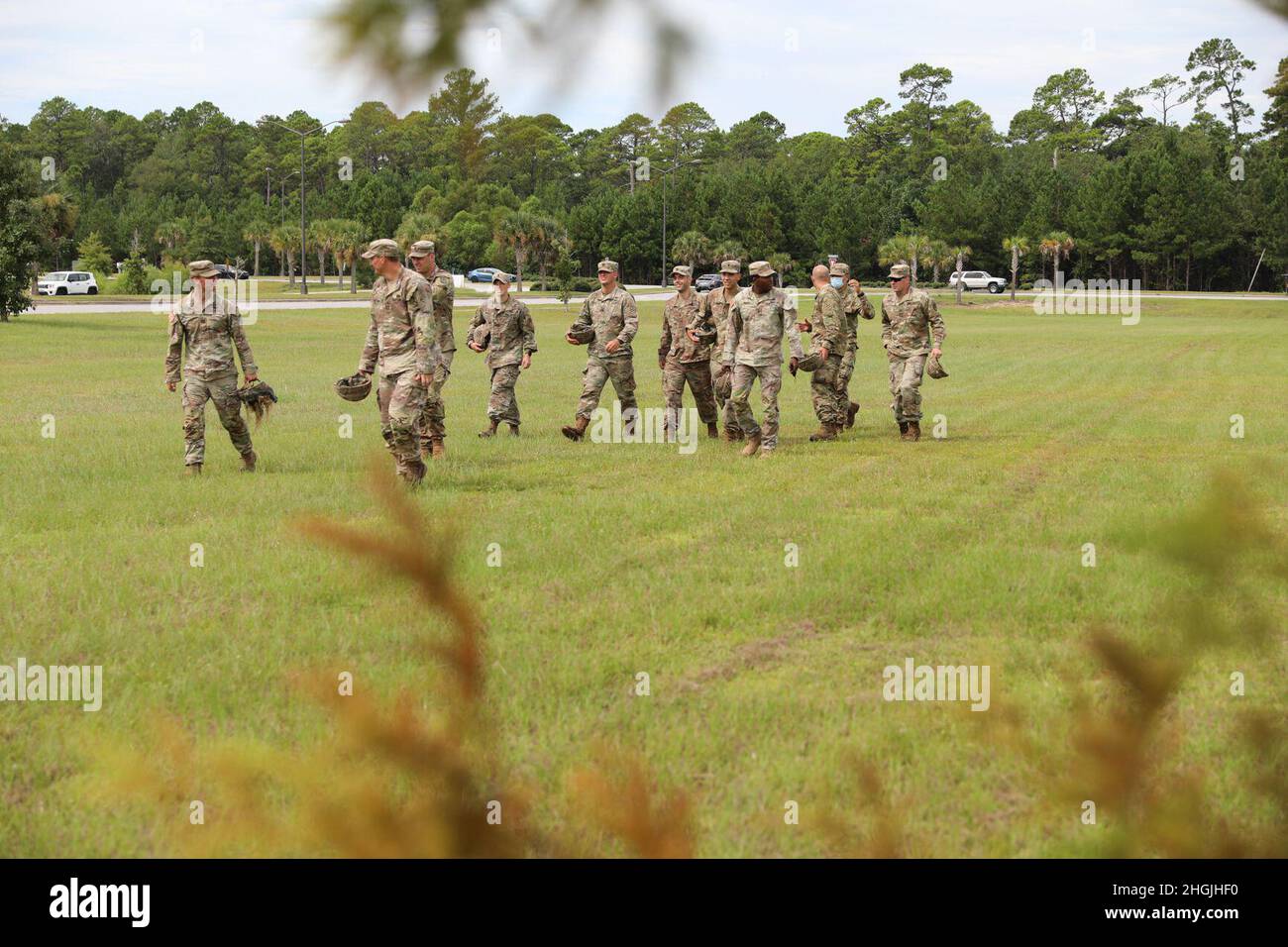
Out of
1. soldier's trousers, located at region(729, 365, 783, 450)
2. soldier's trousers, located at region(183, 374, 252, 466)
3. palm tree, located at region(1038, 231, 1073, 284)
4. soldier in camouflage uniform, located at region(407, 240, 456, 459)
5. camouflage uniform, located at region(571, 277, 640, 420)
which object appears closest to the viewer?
soldier's trousers, located at region(183, 374, 252, 466)

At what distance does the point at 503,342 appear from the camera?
17.6 metres

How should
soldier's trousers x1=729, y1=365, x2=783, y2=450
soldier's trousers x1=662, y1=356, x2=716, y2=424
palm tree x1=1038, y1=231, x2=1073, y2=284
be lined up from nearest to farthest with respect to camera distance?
soldier's trousers x1=729, y1=365, x2=783, y2=450 → soldier's trousers x1=662, y1=356, x2=716, y2=424 → palm tree x1=1038, y1=231, x2=1073, y2=284

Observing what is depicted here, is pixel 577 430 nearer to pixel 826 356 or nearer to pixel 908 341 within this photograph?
pixel 826 356

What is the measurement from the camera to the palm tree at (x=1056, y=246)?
93250mm

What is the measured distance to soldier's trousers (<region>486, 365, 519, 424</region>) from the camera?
17.6 m

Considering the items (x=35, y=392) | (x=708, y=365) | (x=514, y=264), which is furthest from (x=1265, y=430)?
(x=514, y=264)

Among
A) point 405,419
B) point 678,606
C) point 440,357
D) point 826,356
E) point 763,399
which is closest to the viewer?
point 678,606

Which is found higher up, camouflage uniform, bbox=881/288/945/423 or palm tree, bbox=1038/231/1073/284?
palm tree, bbox=1038/231/1073/284

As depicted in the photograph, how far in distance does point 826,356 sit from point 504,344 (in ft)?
14.2

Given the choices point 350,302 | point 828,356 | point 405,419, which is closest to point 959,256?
point 350,302

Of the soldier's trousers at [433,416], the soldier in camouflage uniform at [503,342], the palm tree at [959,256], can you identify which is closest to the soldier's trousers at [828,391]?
the soldier in camouflage uniform at [503,342]

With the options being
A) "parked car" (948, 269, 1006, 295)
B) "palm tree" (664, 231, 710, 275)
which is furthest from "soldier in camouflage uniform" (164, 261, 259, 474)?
"parked car" (948, 269, 1006, 295)

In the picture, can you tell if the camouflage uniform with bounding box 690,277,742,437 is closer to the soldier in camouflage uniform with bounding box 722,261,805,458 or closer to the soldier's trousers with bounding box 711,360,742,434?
the soldier's trousers with bounding box 711,360,742,434

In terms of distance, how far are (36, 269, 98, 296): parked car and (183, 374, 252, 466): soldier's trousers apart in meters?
66.9
